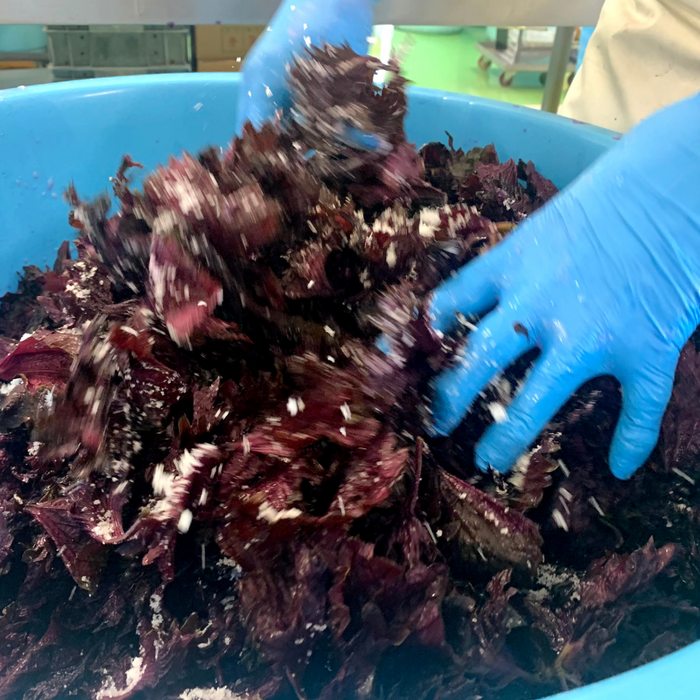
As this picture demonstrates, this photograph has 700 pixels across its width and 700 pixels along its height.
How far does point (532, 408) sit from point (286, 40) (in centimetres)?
98

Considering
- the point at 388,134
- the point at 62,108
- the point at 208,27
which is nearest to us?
the point at 388,134

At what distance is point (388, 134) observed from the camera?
36.9 inches

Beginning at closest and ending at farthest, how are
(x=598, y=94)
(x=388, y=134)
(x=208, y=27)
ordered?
(x=388, y=134), (x=598, y=94), (x=208, y=27)

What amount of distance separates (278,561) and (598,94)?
1471mm

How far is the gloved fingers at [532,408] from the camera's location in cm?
75

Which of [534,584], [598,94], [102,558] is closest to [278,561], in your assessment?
[102,558]

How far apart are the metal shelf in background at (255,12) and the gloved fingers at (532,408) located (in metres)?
1.24

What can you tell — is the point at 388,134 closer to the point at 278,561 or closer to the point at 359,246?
the point at 359,246

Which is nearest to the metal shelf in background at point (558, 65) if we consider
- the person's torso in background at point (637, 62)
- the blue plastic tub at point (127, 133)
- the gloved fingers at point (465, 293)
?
the person's torso in background at point (637, 62)

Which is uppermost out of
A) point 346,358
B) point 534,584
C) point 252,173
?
point 252,173

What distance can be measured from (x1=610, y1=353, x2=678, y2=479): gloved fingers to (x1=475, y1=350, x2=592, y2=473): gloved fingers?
0.07m

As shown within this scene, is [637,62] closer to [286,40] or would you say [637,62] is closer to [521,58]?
[286,40]

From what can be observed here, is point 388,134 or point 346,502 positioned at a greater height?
point 388,134

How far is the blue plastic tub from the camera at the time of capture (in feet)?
4.17
